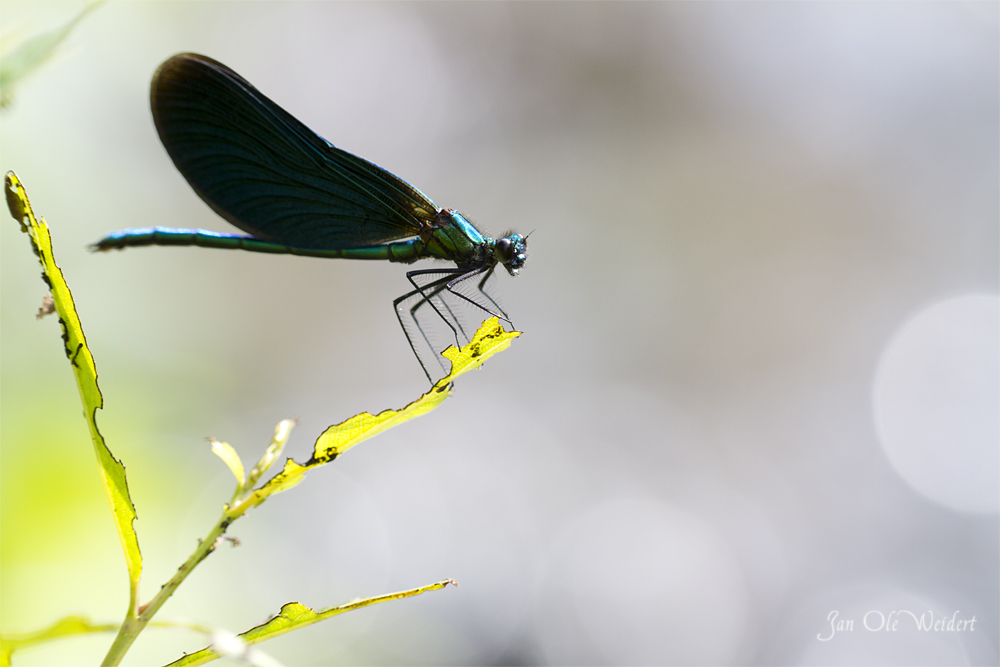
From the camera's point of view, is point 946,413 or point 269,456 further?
point 946,413

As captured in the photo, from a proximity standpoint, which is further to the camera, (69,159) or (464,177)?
(464,177)

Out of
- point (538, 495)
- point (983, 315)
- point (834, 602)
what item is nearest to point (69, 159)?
point (538, 495)

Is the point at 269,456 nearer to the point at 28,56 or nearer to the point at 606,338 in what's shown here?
the point at 28,56

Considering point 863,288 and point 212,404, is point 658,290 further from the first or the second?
point 212,404

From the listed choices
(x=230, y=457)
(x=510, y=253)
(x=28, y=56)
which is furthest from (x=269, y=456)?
(x=510, y=253)

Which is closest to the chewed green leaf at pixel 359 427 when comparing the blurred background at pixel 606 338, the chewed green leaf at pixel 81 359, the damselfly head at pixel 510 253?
the chewed green leaf at pixel 81 359

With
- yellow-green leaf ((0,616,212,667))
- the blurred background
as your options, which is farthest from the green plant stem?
the blurred background

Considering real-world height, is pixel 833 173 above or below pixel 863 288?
above
